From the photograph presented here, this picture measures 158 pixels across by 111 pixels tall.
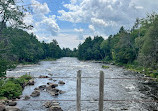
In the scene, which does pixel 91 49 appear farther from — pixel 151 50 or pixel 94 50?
pixel 151 50

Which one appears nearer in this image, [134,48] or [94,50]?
[134,48]

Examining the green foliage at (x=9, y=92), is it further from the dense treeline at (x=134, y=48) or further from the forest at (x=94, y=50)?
the dense treeline at (x=134, y=48)

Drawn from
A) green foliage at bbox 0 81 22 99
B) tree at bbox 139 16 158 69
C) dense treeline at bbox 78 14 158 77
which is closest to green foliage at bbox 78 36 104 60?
dense treeline at bbox 78 14 158 77

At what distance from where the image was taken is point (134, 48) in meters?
55.2

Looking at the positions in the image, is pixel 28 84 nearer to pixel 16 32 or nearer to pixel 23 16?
pixel 16 32

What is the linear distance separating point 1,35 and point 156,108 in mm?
14338

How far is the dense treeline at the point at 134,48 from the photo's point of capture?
32.3 meters

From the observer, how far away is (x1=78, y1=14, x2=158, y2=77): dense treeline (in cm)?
3234

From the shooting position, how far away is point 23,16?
10.0 m

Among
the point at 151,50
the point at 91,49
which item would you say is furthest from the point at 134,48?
the point at 91,49

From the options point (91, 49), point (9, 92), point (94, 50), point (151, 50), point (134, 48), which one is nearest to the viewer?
point (9, 92)

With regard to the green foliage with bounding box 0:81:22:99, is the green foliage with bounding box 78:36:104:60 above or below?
above

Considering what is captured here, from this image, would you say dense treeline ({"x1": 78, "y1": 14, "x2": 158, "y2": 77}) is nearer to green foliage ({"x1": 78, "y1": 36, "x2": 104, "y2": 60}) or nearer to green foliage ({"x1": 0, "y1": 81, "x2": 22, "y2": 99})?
green foliage ({"x1": 78, "y1": 36, "x2": 104, "y2": 60})

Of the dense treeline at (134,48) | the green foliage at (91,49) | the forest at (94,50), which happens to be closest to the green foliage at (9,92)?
the forest at (94,50)
